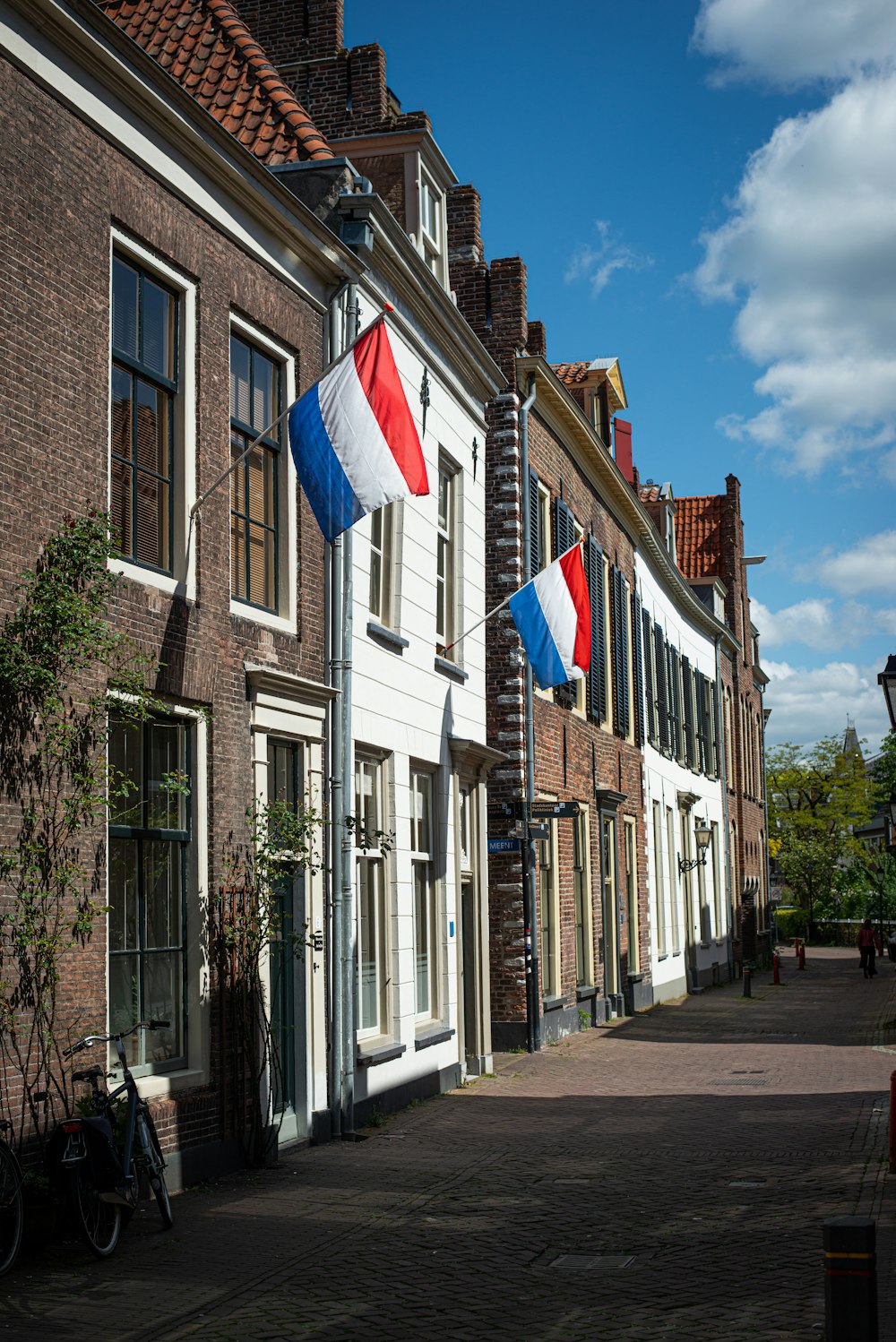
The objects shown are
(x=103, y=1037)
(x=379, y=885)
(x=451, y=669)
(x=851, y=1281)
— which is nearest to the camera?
(x=851, y=1281)

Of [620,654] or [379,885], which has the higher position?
[620,654]

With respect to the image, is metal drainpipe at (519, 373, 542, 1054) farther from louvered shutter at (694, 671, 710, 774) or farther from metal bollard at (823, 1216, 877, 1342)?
louvered shutter at (694, 671, 710, 774)

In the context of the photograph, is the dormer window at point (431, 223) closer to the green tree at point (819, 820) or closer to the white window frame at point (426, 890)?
the white window frame at point (426, 890)

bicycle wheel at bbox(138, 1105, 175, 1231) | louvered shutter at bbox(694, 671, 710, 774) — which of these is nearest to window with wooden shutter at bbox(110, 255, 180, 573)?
bicycle wheel at bbox(138, 1105, 175, 1231)

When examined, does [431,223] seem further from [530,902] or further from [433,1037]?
[433,1037]

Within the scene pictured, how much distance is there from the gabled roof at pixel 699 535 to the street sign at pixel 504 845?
27.6 meters

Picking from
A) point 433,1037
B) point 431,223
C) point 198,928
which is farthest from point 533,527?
point 198,928

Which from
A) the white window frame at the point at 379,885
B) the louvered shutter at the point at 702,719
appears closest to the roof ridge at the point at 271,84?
the white window frame at the point at 379,885

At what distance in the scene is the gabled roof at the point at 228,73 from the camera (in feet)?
45.9

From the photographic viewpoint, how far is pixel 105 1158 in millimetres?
8031

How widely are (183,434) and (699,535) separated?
37.2 m

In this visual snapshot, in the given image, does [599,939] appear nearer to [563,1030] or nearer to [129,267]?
[563,1030]

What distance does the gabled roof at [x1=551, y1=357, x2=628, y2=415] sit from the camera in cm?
2586

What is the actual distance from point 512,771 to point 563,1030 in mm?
4009
